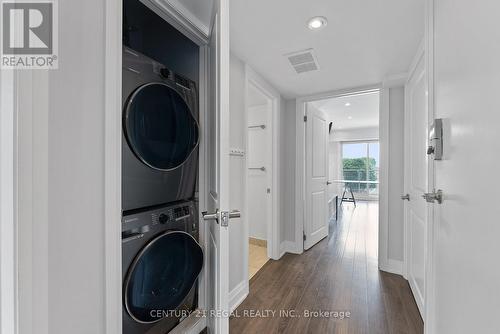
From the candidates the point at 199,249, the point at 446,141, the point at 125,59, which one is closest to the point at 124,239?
the point at 199,249

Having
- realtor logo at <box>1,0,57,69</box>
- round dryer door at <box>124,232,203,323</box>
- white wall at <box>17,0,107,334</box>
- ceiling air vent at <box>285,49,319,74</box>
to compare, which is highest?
ceiling air vent at <box>285,49,319,74</box>

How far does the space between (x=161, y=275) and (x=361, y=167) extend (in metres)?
8.10

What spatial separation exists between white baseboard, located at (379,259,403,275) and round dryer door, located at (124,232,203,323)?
7.11ft

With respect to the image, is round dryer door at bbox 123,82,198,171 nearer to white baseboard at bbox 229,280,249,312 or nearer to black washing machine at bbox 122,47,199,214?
black washing machine at bbox 122,47,199,214

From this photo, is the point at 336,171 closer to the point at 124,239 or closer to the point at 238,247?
the point at 238,247

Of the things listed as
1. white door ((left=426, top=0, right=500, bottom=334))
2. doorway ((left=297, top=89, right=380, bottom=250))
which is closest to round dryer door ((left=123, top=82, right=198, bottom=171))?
white door ((left=426, top=0, right=500, bottom=334))

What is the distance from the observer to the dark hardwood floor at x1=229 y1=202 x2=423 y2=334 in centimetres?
156

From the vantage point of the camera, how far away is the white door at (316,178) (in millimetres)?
3023

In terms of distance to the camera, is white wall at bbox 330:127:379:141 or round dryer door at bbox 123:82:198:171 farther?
white wall at bbox 330:127:379:141

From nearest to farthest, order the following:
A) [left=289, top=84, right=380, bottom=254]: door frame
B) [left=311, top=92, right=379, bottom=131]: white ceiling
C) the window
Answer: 1. [left=289, top=84, right=380, bottom=254]: door frame
2. [left=311, top=92, right=379, bottom=131]: white ceiling
3. the window

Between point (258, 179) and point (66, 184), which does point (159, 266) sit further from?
point (258, 179)

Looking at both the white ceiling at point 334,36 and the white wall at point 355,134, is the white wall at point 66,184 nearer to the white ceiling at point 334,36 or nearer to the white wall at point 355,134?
the white ceiling at point 334,36

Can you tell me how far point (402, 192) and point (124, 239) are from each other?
2659 millimetres

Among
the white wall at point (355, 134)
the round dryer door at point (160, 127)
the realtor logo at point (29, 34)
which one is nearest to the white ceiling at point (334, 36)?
the round dryer door at point (160, 127)
